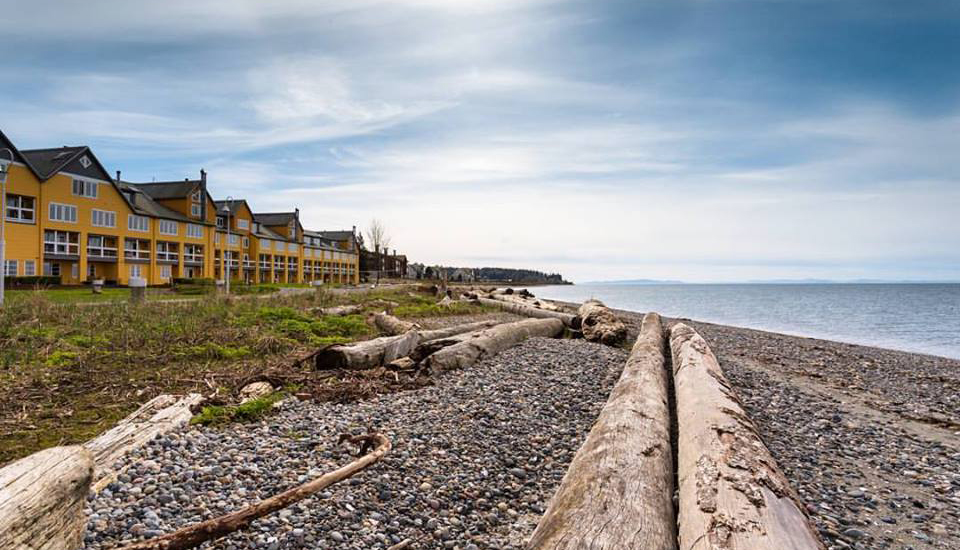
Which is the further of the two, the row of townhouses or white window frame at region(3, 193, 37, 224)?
the row of townhouses

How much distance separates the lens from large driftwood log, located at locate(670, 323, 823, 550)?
3.10 metres

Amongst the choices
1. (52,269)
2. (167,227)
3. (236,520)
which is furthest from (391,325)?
(167,227)

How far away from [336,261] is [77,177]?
37.4 metres

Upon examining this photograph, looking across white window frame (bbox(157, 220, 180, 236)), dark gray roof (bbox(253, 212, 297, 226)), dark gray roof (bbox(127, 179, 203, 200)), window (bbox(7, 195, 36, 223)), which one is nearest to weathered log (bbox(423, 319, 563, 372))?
window (bbox(7, 195, 36, 223))

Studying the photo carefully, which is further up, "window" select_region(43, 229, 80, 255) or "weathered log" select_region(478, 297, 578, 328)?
"window" select_region(43, 229, 80, 255)

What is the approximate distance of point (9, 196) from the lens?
2966cm

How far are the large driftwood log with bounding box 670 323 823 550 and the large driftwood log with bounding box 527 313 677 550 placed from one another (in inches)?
7.1

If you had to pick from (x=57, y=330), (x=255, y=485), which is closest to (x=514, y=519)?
(x=255, y=485)

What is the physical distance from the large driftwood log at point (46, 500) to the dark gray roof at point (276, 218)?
6123cm

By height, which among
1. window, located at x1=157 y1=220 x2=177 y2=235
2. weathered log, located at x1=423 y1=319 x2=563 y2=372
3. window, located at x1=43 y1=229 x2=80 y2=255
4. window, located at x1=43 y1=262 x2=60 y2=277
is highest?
window, located at x1=157 y1=220 x2=177 y2=235

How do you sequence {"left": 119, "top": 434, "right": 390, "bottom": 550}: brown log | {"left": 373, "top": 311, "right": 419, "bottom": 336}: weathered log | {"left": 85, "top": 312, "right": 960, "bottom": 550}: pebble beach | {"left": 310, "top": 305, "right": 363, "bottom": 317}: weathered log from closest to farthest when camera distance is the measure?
{"left": 119, "top": 434, "right": 390, "bottom": 550}: brown log → {"left": 85, "top": 312, "right": 960, "bottom": 550}: pebble beach → {"left": 373, "top": 311, "right": 419, "bottom": 336}: weathered log → {"left": 310, "top": 305, "right": 363, "bottom": 317}: weathered log

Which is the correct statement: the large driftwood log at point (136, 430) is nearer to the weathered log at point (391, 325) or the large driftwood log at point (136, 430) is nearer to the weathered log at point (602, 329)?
the weathered log at point (391, 325)

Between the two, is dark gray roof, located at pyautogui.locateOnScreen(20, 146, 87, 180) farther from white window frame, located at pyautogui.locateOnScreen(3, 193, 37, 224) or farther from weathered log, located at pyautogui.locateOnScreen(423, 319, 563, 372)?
weathered log, located at pyautogui.locateOnScreen(423, 319, 563, 372)

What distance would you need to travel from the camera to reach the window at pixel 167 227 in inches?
1578
